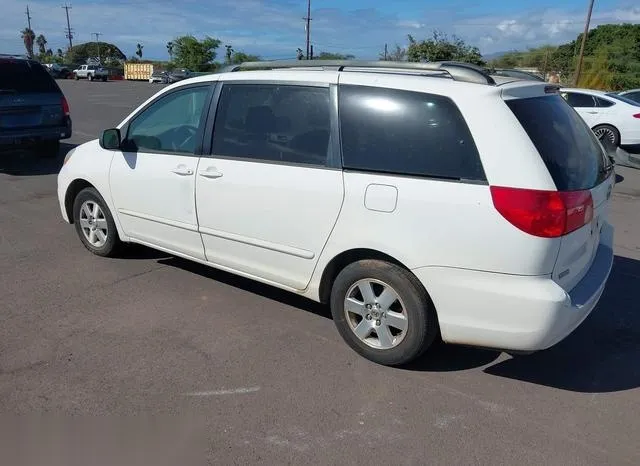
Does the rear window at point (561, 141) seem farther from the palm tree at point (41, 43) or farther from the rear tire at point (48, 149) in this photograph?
the palm tree at point (41, 43)

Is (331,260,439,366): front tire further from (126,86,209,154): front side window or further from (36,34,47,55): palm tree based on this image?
(36,34,47,55): palm tree

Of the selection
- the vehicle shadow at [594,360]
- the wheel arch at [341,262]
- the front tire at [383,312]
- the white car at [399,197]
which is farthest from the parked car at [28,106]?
the vehicle shadow at [594,360]

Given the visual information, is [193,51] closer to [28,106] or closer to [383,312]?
[28,106]

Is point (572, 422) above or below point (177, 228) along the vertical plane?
below

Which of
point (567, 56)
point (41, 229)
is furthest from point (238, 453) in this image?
point (567, 56)

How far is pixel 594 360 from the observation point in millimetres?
3801

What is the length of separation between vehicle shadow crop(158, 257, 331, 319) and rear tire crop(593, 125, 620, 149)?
1089 centimetres

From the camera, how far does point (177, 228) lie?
461cm

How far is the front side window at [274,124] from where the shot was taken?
379 centimetres

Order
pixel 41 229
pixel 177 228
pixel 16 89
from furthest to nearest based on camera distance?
1. pixel 16 89
2. pixel 41 229
3. pixel 177 228

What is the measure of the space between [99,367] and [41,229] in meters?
3.52

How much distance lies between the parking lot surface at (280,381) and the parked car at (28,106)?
204 inches

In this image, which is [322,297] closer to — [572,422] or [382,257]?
[382,257]

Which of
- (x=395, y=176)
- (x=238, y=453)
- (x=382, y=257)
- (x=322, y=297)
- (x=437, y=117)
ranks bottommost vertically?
(x=238, y=453)
